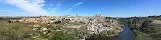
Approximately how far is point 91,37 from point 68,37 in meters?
51.5

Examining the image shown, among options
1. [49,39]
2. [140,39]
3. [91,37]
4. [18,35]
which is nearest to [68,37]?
[49,39]

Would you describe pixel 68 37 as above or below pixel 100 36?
above

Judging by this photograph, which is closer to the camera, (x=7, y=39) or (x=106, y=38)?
(x=7, y=39)

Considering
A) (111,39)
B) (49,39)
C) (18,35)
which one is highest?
(18,35)

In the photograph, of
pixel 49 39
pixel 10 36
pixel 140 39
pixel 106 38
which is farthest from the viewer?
pixel 106 38

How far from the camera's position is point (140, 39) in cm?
10181

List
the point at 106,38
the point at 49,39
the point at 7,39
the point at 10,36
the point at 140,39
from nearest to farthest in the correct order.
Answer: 1. the point at 7,39
2. the point at 10,36
3. the point at 49,39
4. the point at 140,39
5. the point at 106,38

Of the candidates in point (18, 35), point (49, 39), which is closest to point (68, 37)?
point (49, 39)

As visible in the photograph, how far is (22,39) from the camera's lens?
115 ft

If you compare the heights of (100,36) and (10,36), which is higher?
(10,36)

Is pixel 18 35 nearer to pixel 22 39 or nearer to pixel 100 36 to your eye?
pixel 22 39

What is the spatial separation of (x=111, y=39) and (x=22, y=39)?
76619mm

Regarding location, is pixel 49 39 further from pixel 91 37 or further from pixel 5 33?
pixel 91 37

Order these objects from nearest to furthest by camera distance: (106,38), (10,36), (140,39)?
(10,36)
(140,39)
(106,38)
